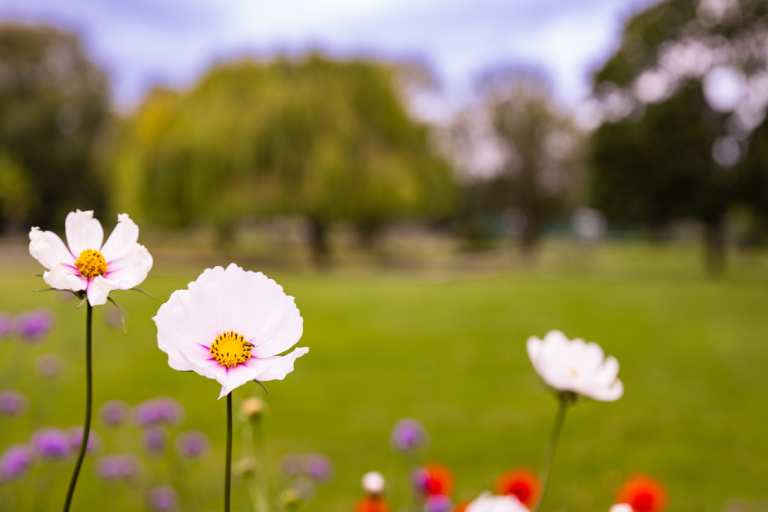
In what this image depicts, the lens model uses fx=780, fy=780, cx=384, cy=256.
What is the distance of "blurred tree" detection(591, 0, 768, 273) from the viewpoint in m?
15.6

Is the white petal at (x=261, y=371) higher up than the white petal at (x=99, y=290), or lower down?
lower down

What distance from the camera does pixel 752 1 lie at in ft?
50.8

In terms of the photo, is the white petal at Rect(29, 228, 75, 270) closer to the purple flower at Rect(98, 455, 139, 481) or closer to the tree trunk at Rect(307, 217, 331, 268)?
the purple flower at Rect(98, 455, 139, 481)

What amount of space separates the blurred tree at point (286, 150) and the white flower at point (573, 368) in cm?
1382

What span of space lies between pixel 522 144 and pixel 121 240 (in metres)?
25.6

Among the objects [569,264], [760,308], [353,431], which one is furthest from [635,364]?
[569,264]

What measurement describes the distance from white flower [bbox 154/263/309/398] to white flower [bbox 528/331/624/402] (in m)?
0.29

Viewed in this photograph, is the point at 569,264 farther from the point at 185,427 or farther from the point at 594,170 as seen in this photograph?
the point at 185,427

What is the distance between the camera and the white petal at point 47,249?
0.55 m

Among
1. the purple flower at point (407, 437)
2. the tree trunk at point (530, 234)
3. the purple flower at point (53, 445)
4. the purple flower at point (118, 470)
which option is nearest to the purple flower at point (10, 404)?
the purple flower at point (118, 470)

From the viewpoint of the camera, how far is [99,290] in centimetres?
52

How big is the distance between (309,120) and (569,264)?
8.98 meters

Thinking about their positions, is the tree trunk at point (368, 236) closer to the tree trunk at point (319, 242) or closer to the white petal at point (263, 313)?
the tree trunk at point (319, 242)

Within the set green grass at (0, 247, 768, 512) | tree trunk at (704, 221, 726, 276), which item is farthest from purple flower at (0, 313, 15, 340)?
tree trunk at (704, 221, 726, 276)
